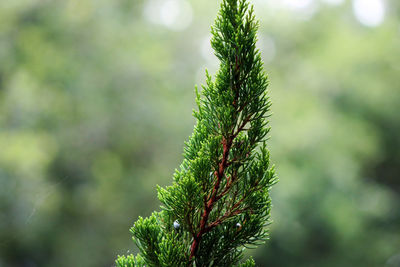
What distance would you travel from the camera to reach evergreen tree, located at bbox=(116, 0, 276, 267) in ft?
3.04

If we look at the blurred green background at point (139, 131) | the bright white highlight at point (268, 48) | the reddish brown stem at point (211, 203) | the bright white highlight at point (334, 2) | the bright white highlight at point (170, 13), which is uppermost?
the bright white highlight at point (334, 2)

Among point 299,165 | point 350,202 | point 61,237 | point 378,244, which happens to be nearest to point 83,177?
point 61,237

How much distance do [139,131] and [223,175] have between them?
635 centimetres

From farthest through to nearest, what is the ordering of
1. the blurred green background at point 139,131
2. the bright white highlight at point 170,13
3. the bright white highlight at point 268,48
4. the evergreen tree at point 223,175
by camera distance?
the bright white highlight at point 268,48 → the bright white highlight at point 170,13 → the blurred green background at point 139,131 → the evergreen tree at point 223,175

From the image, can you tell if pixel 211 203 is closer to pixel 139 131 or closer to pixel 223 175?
pixel 223 175

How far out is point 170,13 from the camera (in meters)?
9.05

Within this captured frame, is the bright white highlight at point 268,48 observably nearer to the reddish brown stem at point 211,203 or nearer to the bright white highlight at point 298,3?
the bright white highlight at point 298,3

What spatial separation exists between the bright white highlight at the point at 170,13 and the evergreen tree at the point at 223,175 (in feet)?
26.1

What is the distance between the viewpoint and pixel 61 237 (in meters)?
6.65

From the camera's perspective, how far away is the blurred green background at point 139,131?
652 cm

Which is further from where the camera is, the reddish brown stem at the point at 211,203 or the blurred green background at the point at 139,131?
the blurred green background at the point at 139,131

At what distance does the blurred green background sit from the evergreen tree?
17.4 feet

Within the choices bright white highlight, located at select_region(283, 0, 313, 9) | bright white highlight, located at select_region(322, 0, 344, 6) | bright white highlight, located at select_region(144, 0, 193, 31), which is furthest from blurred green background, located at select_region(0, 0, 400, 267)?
bright white highlight, located at select_region(322, 0, 344, 6)

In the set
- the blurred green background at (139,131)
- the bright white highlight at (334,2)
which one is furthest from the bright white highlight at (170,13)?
the bright white highlight at (334,2)
